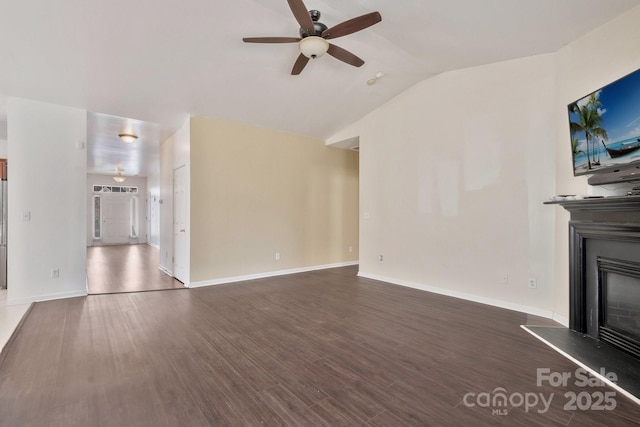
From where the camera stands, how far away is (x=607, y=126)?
251 cm

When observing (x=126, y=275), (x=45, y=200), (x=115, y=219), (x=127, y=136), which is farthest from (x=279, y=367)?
(x=115, y=219)

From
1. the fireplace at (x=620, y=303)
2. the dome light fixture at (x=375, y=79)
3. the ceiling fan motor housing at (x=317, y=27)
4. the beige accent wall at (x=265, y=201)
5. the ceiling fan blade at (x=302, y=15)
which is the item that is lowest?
the fireplace at (x=620, y=303)

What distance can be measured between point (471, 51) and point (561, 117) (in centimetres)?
129

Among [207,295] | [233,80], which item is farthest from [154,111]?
[207,295]

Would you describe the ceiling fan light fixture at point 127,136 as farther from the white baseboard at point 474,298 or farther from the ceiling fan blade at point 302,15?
the white baseboard at point 474,298

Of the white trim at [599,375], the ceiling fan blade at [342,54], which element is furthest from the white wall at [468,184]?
the ceiling fan blade at [342,54]

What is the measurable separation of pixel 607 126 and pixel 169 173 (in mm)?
6547

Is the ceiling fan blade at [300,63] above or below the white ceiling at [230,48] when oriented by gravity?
below

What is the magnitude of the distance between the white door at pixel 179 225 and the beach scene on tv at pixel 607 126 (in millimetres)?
5306

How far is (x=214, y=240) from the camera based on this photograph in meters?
5.02

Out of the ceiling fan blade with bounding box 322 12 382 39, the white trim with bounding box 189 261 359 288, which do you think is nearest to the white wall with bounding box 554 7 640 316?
the ceiling fan blade with bounding box 322 12 382 39

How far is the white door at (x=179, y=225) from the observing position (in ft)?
16.5

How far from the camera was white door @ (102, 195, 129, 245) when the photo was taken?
11195 mm

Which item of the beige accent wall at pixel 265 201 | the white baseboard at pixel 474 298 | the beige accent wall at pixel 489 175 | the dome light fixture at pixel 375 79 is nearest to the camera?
the beige accent wall at pixel 489 175
